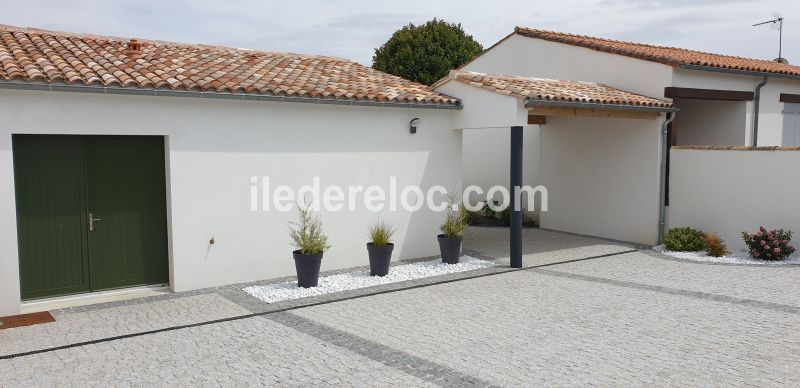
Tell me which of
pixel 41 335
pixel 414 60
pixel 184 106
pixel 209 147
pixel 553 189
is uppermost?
pixel 414 60

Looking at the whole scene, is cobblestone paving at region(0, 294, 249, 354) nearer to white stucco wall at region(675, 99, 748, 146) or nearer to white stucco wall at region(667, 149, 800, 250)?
white stucco wall at region(667, 149, 800, 250)

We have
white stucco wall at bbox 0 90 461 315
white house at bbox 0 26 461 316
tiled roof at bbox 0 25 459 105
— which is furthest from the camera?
tiled roof at bbox 0 25 459 105

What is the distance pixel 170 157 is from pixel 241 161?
1177 mm

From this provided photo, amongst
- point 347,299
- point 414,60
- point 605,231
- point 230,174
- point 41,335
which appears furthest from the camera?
point 414,60

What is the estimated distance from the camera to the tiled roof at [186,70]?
9062 millimetres

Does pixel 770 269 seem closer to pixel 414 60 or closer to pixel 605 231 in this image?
pixel 605 231

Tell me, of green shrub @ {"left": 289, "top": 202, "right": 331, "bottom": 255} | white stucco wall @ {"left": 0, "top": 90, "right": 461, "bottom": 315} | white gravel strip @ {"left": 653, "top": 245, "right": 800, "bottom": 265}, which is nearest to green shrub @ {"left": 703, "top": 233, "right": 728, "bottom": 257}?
white gravel strip @ {"left": 653, "top": 245, "right": 800, "bottom": 265}

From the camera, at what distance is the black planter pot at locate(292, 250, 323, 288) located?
391 inches

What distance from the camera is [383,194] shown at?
12.2 m

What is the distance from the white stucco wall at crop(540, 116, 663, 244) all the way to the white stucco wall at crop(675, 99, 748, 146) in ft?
5.40

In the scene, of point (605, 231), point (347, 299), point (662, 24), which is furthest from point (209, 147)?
point (662, 24)

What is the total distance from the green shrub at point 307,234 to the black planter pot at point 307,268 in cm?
11

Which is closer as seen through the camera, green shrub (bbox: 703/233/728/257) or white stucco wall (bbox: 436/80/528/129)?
white stucco wall (bbox: 436/80/528/129)

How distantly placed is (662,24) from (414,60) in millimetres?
11686
